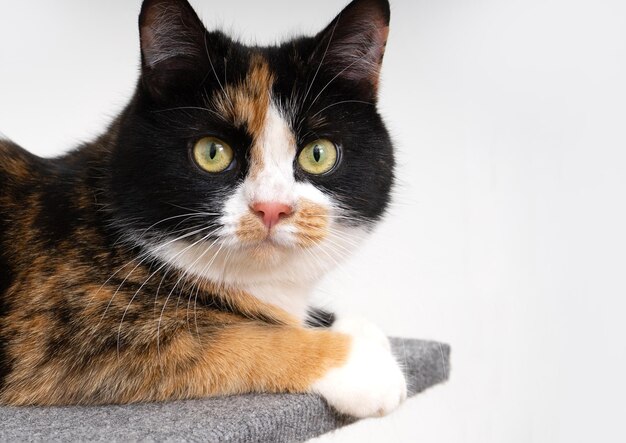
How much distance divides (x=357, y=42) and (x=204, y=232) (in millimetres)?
524

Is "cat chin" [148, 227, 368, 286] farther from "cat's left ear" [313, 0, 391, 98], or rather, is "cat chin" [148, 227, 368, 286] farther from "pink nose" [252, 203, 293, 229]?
"cat's left ear" [313, 0, 391, 98]

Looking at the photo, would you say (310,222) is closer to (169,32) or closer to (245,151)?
(245,151)

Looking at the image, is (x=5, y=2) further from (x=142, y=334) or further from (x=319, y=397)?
(x=319, y=397)

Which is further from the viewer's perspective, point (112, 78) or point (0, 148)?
point (112, 78)

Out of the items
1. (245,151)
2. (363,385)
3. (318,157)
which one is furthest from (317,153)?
(363,385)

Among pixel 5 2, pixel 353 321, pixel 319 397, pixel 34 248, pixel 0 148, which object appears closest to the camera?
pixel 319 397

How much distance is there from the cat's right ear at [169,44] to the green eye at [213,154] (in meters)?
0.14

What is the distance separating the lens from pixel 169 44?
4.70 feet

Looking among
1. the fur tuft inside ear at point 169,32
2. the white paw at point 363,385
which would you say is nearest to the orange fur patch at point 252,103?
the fur tuft inside ear at point 169,32

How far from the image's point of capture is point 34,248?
1.50 metres

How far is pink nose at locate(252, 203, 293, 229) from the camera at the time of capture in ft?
4.27

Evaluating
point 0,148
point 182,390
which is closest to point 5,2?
point 0,148

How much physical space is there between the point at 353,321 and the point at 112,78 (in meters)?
1.47

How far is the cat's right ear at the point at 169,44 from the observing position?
55.0 inches
